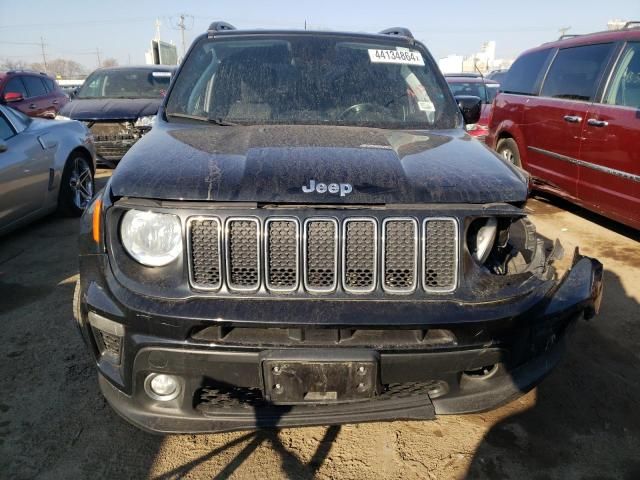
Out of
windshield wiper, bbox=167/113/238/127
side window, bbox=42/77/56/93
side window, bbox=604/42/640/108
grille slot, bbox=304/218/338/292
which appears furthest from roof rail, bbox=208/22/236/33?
side window, bbox=42/77/56/93

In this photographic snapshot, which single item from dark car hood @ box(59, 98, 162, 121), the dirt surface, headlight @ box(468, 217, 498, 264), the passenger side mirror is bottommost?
the dirt surface

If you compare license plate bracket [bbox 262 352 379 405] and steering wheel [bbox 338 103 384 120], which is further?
steering wheel [bbox 338 103 384 120]

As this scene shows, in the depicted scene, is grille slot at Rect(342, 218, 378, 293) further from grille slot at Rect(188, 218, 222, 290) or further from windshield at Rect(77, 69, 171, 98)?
windshield at Rect(77, 69, 171, 98)

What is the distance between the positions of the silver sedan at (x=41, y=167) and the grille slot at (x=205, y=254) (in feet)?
11.7

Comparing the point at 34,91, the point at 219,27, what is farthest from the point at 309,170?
the point at 34,91

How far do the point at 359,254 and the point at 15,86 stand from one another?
11.6m

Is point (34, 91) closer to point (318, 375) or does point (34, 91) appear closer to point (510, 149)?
point (510, 149)

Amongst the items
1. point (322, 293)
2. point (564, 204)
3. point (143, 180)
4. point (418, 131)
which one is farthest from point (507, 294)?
point (564, 204)

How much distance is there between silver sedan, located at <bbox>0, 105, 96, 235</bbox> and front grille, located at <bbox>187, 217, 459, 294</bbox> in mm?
3629

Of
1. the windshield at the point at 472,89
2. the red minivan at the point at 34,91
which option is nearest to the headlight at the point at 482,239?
the windshield at the point at 472,89

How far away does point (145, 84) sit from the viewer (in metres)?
9.57

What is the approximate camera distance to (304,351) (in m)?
1.83

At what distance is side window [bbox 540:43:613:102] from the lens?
529 centimetres

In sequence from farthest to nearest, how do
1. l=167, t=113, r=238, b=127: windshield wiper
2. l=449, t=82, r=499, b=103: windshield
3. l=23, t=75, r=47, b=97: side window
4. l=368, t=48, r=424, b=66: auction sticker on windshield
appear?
l=23, t=75, r=47, b=97: side window
l=449, t=82, r=499, b=103: windshield
l=368, t=48, r=424, b=66: auction sticker on windshield
l=167, t=113, r=238, b=127: windshield wiper
